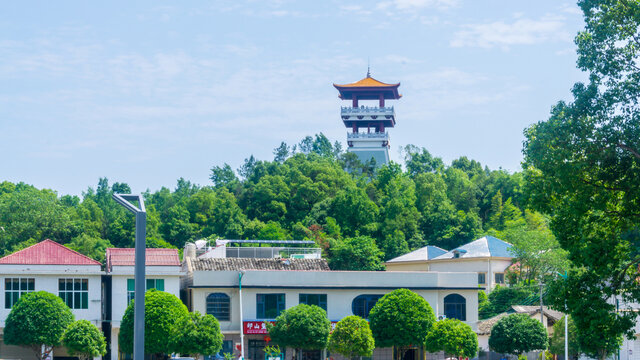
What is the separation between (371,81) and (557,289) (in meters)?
85.8

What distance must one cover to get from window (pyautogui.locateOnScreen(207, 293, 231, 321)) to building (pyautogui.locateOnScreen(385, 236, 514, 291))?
82.4ft

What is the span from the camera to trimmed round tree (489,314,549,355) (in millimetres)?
44562

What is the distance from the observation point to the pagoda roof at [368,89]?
104 meters

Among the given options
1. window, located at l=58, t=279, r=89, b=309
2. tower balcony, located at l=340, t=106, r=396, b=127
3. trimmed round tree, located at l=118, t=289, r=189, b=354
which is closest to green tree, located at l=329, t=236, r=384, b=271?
window, located at l=58, t=279, r=89, b=309

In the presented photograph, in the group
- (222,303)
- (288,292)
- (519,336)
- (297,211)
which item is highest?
(297,211)

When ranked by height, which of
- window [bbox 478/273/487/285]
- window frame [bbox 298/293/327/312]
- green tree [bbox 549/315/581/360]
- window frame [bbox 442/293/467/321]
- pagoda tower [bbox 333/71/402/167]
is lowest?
green tree [bbox 549/315/581/360]

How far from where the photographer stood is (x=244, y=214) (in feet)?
273

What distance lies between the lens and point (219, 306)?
47094 mm

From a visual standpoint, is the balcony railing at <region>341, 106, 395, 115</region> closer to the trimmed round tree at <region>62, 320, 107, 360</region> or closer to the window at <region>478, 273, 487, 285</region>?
the window at <region>478, 273, 487, 285</region>

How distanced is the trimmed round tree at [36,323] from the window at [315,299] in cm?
1277

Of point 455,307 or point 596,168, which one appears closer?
point 596,168

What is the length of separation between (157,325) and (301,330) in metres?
7.02

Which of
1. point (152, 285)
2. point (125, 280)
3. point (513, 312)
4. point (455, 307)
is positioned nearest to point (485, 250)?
point (513, 312)

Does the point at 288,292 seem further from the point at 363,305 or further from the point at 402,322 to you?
the point at 402,322
